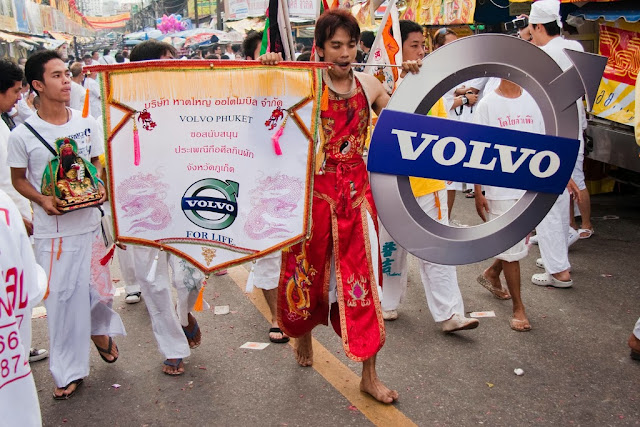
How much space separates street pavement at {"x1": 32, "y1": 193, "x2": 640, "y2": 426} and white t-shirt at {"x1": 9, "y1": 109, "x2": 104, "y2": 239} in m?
0.93

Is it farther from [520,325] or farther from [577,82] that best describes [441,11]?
[577,82]

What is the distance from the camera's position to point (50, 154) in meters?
3.92

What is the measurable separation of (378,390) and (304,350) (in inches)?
24.2

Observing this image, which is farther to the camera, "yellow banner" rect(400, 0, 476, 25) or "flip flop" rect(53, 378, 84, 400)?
"yellow banner" rect(400, 0, 476, 25)

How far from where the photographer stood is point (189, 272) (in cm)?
424

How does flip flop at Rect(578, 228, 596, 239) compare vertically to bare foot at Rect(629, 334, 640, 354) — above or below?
below

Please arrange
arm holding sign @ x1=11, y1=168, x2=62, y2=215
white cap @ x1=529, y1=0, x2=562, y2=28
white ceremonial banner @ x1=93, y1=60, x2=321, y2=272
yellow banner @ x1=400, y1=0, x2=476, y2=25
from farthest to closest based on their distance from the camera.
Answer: yellow banner @ x1=400, y1=0, x2=476, y2=25 → white cap @ x1=529, y1=0, x2=562, y2=28 → arm holding sign @ x1=11, y1=168, x2=62, y2=215 → white ceremonial banner @ x1=93, y1=60, x2=321, y2=272

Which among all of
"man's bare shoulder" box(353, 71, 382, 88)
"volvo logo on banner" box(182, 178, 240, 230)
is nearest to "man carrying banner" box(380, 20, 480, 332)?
"man's bare shoulder" box(353, 71, 382, 88)

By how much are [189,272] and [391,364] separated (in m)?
1.32

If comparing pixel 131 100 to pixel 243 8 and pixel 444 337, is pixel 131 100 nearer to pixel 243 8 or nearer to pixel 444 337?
pixel 444 337

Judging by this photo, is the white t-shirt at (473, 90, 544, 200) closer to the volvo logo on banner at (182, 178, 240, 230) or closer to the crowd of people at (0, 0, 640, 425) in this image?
the crowd of people at (0, 0, 640, 425)

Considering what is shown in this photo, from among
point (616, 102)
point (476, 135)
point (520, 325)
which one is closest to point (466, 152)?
point (476, 135)

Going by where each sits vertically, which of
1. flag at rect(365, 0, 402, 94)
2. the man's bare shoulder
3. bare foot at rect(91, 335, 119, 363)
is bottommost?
bare foot at rect(91, 335, 119, 363)

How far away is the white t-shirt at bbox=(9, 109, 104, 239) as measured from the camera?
3.90 m
